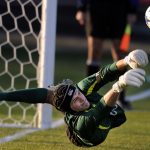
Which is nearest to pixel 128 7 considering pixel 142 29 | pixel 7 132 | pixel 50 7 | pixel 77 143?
pixel 50 7

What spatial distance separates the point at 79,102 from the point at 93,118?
Result: 223mm

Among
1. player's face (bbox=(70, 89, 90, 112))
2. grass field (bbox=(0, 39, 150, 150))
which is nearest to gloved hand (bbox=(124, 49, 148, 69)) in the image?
player's face (bbox=(70, 89, 90, 112))

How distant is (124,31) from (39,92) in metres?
3.92

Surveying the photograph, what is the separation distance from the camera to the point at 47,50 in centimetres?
823

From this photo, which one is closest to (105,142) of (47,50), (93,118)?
(93,118)

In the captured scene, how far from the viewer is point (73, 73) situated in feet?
42.1

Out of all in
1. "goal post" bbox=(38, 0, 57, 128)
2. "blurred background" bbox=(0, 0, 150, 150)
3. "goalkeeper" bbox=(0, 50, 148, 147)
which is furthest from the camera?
"goal post" bbox=(38, 0, 57, 128)

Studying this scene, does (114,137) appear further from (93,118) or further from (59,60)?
(59,60)

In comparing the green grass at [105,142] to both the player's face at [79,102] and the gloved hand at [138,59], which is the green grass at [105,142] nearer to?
the player's face at [79,102]

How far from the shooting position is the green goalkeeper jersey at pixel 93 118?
20.9 feet

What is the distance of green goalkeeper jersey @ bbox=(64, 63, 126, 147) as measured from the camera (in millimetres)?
6368

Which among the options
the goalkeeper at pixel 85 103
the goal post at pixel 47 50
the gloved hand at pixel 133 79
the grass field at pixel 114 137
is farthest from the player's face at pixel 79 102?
the goal post at pixel 47 50

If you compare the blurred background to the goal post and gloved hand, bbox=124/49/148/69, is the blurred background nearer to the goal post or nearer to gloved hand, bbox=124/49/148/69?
the goal post

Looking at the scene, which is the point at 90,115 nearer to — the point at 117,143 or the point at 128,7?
the point at 117,143
